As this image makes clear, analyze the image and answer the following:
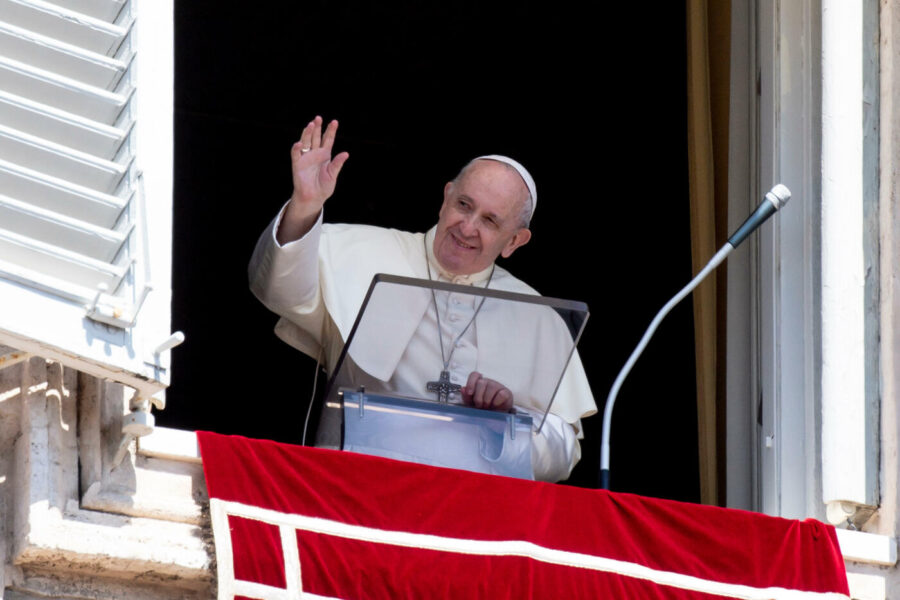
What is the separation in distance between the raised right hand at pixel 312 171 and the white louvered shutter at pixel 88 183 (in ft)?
1.65

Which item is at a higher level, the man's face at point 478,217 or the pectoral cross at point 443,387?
the man's face at point 478,217

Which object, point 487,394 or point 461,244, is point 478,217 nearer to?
point 461,244

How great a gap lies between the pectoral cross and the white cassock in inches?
0.9

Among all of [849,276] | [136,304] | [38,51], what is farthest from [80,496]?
[849,276]

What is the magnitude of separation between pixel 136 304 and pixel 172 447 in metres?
0.43

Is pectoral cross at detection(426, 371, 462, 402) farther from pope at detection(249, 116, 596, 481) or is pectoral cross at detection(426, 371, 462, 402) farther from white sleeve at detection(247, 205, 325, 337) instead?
white sleeve at detection(247, 205, 325, 337)

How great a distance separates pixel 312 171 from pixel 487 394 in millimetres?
702

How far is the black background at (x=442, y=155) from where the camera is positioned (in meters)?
7.16

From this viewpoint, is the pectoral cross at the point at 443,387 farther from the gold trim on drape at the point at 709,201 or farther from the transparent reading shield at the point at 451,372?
the gold trim on drape at the point at 709,201

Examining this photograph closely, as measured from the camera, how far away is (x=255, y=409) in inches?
283

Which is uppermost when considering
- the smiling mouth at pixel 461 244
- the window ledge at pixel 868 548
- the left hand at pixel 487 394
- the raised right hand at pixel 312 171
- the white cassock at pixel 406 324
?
the raised right hand at pixel 312 171

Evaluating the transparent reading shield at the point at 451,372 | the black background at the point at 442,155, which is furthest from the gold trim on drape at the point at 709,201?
the black background at the point at 442,155

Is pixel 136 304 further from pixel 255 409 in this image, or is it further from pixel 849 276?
pixel 255 409

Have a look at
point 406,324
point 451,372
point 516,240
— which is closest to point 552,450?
point 451,372
